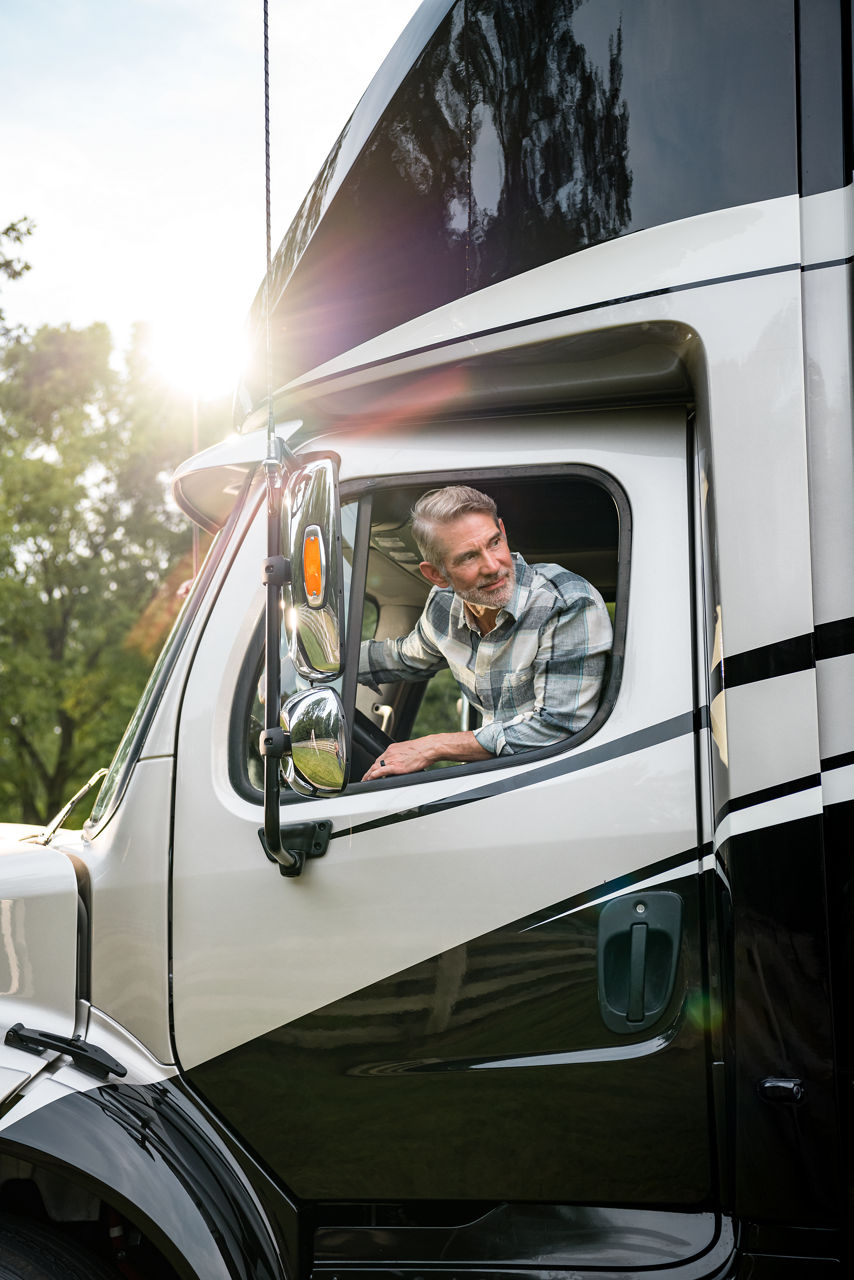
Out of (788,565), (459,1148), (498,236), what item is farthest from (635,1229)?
(498,236)

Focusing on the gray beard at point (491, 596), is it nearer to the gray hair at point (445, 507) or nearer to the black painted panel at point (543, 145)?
the gray hair at point (445, 507)

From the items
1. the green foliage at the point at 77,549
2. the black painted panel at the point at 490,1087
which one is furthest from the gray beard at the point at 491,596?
the green foliage at the point at 77,549

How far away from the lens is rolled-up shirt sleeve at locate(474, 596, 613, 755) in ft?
6.65

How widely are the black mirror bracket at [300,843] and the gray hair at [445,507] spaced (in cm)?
67

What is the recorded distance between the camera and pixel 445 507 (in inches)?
86.5

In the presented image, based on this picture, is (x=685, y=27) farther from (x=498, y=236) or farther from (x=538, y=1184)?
(x=538, y=1184)

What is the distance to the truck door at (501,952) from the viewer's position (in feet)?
6.12

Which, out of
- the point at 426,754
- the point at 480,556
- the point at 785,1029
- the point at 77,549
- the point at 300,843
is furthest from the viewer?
the point at 77,549

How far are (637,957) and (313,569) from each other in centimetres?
92

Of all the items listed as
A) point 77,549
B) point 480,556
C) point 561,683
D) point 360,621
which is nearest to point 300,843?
point 360,621

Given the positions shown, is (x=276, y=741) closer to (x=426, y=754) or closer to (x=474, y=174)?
(x=426, y=754)

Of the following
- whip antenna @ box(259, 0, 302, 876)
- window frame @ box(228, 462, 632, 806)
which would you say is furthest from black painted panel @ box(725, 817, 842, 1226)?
whip antenna @ box(259, 0, 302, 876)

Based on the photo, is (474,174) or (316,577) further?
(474,174)

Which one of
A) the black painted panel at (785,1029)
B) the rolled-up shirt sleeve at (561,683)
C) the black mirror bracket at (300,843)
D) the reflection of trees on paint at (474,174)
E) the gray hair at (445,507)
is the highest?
the reflection of trees on paint at (474,174)
